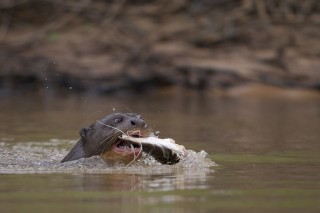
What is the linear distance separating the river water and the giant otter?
0.28ft

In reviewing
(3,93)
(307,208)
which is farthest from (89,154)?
(3,93)

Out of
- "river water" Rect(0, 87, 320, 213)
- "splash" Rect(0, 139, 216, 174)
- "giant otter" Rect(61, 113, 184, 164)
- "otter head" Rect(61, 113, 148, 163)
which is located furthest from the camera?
"otter head" Rect(61, 113, 148, 163)

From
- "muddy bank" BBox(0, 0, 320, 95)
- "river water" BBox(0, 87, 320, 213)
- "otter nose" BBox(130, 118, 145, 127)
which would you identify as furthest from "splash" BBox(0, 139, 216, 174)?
"muddy bank" BBox(0, 0, 320, 95)

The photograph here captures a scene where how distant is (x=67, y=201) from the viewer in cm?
450

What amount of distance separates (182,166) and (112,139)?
622mm

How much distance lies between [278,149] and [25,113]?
15.7 ft

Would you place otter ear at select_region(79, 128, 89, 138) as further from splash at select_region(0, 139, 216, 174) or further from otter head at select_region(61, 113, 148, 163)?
splash at select_region(0, 139, 216, 174)

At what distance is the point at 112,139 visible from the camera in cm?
650

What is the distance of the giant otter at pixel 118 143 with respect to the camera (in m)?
6.16

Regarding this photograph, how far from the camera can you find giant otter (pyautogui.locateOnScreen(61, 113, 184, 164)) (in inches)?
243

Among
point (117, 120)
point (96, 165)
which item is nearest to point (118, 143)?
point (117, 120)

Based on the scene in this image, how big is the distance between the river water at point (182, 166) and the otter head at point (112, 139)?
105 millimetres

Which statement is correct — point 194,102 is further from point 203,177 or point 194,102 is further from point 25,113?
point 203,177

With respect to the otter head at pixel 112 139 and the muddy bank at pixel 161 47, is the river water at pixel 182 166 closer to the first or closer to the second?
the otter head at pixel 112 139
